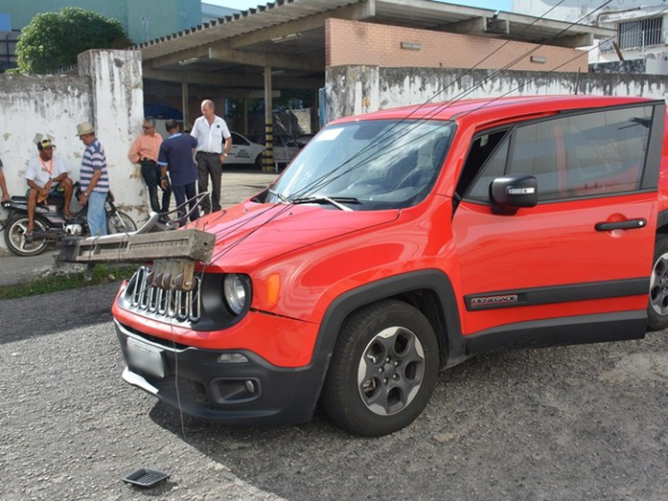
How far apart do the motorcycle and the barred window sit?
32.2m

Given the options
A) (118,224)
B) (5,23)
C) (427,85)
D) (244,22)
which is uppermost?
(5,23)

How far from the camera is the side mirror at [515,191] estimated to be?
12.0ft

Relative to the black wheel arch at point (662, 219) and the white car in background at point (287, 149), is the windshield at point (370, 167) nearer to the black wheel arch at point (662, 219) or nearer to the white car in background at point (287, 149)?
the black wheel arch at point (662, 219)

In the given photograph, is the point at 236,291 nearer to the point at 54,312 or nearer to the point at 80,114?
the point at 54,312

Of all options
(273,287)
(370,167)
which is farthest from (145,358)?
(370,167)

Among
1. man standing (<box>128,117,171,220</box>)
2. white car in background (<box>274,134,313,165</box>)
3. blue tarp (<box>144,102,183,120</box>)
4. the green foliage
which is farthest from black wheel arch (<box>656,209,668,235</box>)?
the green foliage

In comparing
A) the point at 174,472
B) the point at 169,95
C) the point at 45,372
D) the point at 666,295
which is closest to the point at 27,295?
the point at 45,372

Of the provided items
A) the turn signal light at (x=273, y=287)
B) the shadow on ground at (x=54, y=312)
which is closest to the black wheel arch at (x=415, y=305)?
the turn signal light at (x=273, y=287)

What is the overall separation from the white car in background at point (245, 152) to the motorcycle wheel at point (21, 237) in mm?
16861

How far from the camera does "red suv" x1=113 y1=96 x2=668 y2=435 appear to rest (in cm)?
319

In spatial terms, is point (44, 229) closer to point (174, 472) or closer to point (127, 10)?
point (174, 472)

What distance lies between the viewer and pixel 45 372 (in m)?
4.73

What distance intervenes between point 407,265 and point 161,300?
129 centimetres

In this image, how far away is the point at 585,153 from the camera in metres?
4.21
